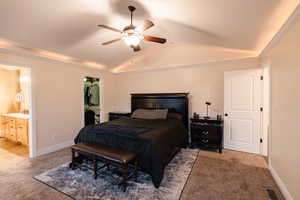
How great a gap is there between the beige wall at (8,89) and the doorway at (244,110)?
6746 mm

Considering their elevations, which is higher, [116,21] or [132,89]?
[116,21]

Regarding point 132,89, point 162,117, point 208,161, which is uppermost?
point 132,89

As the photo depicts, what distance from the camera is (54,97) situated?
11.6ft

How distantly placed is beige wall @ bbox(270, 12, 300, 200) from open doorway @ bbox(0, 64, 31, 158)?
5.27 meters

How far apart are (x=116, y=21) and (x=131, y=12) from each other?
43cm

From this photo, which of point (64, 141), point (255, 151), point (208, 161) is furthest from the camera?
point (64, 141)

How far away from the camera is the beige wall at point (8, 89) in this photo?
4527 mm

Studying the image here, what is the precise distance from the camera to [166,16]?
2297mm

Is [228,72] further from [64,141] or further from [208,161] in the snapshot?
[64,141]

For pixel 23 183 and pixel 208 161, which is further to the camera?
pixel 208 161

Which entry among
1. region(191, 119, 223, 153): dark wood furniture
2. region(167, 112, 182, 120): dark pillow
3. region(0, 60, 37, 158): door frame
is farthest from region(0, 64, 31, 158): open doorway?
region(191, 119, 223, 153): dark wood furniture

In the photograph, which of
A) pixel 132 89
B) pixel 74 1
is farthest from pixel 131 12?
pixel 132 89

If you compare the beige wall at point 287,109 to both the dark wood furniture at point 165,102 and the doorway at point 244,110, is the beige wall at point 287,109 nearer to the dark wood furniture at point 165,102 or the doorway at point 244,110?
the doorway at point 244,110

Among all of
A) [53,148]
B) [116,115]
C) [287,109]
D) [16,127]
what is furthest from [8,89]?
[287,109]
